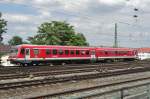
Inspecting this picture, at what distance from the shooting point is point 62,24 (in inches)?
4321

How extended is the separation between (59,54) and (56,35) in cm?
5410

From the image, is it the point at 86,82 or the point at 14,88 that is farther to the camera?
the point at 86,82

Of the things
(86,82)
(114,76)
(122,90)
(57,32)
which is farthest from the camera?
(57,32)

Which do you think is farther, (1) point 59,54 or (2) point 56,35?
(2) point 56,35

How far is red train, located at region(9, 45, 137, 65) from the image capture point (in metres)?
47.3

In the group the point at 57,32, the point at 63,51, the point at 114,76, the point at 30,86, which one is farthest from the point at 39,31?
the point at 30,86

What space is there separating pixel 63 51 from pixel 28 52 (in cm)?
650

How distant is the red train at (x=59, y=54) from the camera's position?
4734 centimetres

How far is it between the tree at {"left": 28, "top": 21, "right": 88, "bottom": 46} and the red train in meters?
38.7

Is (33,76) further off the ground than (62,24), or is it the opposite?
(62,24)

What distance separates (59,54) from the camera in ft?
169

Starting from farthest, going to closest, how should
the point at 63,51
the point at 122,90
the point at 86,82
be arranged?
1. the point at 63,51
2. the point at 86,82
3. the point at 122,90

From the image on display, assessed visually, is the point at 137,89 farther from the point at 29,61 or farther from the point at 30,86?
the point at 29,61

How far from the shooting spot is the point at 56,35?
105312 mm
